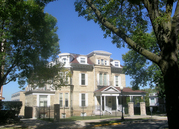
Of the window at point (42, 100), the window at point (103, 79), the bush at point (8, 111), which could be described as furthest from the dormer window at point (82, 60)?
the bush at point (8, 111)

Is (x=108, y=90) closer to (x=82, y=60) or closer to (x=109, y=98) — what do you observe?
(x=109, y=98)

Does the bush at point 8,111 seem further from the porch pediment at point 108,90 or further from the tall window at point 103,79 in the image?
the tall window at point 103,79

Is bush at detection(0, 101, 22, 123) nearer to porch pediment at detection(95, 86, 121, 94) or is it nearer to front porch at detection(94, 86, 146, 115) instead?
front porch at detection(94, 86, 146, 115)

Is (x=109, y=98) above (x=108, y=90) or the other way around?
the other way around

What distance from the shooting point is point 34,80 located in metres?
18.1

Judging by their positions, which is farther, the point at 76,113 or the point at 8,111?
the point at 76,113

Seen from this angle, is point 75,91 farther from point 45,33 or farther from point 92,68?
point 45,33

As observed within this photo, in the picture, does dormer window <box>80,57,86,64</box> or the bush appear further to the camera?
dormer window <box>80,57,86,64</box>

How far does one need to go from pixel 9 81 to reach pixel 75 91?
15.2 metres

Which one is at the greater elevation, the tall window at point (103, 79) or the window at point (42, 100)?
the tall window at point (103, 79)

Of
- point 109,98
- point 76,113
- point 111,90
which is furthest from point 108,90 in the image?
point 76,113

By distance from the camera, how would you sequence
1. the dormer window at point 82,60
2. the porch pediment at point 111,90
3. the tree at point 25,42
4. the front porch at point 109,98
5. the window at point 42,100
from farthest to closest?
the dormer window at point 82,60 < the porch pediment at point 111,90 < the front porch at point 109,98 < the window at point 42,100 < the tree at point 25,42

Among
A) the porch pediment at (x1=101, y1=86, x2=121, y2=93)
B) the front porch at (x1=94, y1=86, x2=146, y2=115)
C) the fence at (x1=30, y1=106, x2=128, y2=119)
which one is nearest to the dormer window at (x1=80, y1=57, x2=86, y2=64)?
the front porch at (x1=94, y1=86, x2=146, y2=115)

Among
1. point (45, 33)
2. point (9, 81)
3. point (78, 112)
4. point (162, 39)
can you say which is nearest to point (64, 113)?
point (78, 112)
